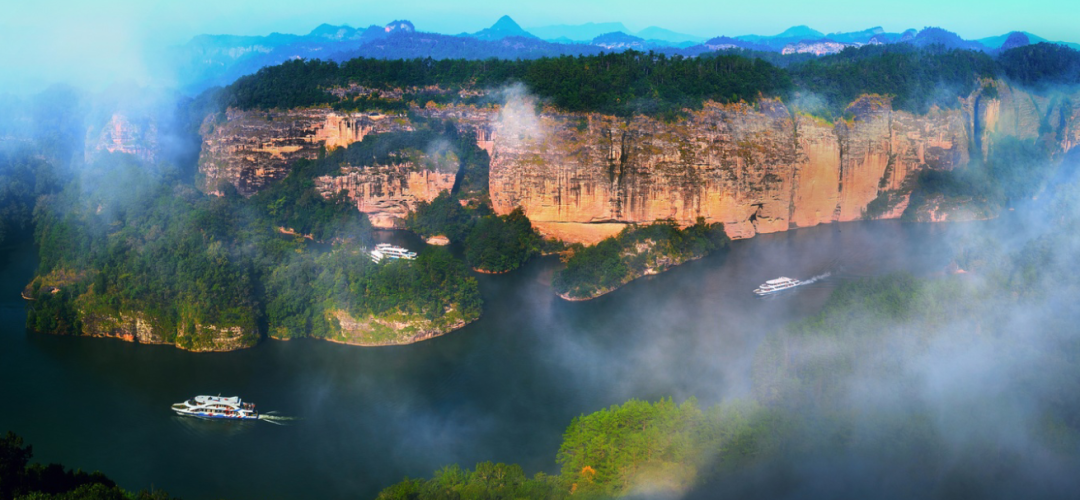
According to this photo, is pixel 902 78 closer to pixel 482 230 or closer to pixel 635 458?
pixel 482 230

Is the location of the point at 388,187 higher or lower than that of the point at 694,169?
lower

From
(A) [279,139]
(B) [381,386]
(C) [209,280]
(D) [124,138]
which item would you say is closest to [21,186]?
(D) [124,138]

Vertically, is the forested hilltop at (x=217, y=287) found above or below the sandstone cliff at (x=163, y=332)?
above

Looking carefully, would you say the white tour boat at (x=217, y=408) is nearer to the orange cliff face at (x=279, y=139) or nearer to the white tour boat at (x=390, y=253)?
the white tour boat at (x=390, y=253)

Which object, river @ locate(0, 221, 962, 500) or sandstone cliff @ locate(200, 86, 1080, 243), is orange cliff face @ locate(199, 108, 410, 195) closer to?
sandstone cliff @ locate(200, 86, 1080, 243)

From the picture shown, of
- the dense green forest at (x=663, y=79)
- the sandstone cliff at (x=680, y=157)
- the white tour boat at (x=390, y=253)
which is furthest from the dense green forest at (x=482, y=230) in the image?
the dense green forest at (x=663, y=79)

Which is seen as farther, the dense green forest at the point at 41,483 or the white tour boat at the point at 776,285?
the white tour boat at the point at 776,285
